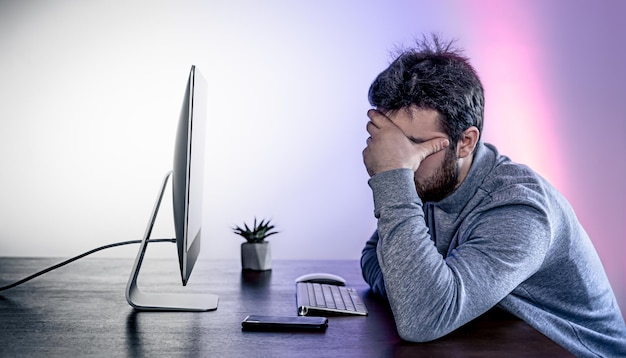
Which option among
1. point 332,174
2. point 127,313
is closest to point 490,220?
point 127,313

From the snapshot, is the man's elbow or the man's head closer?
the man's elbow

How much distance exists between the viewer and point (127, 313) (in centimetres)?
121

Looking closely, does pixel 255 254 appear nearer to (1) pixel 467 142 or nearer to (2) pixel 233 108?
(1) pixel 467 142

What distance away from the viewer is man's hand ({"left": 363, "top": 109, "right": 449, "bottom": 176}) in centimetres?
128

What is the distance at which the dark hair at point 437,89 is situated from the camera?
4.45 ft

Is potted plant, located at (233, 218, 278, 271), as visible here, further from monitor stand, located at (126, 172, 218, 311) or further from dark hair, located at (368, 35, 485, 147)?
dark hair, located at (368, 35, 485, 147)

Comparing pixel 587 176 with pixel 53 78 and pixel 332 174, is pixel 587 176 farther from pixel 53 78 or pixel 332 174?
pixel 53 78

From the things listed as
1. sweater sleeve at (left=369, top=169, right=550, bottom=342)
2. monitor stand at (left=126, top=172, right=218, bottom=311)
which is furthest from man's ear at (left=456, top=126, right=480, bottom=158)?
monitor stand at (left=126, top=172, right=218, bottom=311)

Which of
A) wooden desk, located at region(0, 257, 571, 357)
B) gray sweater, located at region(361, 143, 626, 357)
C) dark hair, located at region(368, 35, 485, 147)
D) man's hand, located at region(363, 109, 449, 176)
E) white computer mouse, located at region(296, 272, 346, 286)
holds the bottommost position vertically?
white computer mouse, located at region(296, 272, 346, 286)

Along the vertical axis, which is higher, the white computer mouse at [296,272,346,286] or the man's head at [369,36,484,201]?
the man's head at [369,36,484,201]

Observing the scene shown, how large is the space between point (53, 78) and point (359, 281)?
261 centimetres

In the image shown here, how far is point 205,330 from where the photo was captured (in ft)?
3.53

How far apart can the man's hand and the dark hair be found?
35mm

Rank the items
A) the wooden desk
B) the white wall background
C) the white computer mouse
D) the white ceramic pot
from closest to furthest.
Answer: the wooden desk → the white computer mouse → the white ceramic pot → the white wall background
